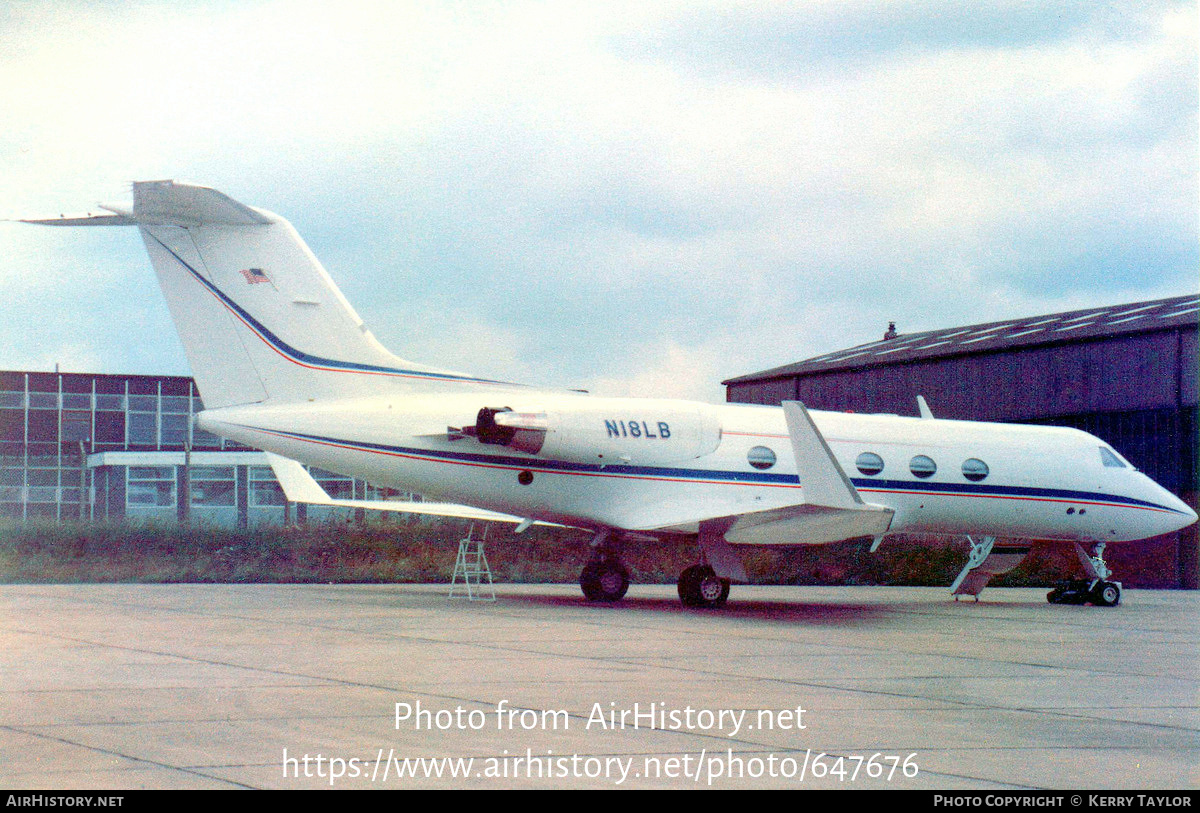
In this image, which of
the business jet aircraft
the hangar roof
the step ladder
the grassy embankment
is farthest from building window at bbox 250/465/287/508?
the business jet aircraft

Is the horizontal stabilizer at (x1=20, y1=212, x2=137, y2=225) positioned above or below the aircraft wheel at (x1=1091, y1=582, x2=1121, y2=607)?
above

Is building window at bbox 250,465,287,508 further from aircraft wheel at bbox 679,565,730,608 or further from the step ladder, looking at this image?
aircraft wheel at bbox 679,565,730,608

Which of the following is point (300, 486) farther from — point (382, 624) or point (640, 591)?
point (382, 624)

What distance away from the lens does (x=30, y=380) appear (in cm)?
3506

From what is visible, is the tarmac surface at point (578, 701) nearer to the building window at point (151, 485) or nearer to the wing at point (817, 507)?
the wing at point (817, 507)

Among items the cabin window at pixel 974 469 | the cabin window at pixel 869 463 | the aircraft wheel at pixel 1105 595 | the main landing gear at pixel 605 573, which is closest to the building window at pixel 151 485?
the main landing gear at pixel 605 573

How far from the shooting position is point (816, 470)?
14.8 metres

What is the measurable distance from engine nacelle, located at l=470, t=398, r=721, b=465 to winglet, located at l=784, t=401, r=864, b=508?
2.86 m

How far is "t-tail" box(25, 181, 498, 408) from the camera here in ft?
52.2

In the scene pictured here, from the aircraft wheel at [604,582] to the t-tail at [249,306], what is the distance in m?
4.25

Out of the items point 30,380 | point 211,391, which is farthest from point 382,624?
point 30,380

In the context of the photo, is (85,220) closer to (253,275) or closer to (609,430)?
(253,275)

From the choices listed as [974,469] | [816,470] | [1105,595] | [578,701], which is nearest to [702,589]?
[816,470]

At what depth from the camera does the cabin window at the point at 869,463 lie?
1819 cm
